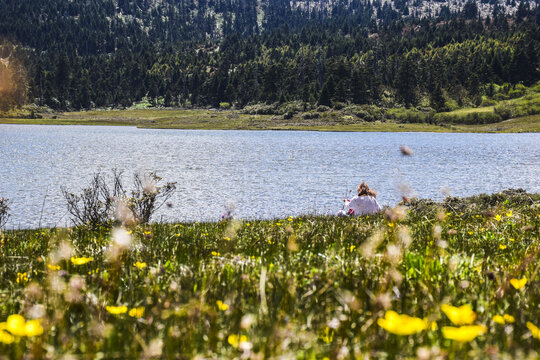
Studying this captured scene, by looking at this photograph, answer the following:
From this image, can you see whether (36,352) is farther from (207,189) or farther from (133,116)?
(133,116)

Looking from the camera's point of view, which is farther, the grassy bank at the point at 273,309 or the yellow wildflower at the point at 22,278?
the yellow wildflower at the point at 22,278

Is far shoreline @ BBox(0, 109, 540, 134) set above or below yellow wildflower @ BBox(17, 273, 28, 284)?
below

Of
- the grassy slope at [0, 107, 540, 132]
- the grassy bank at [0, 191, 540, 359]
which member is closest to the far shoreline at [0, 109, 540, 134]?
the grassy slope at [0, 107, 540, 132]

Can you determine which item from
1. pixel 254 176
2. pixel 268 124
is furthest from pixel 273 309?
pixel 268 124

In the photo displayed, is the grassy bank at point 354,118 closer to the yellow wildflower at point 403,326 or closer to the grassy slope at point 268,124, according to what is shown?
the grassy slope at point 268,124

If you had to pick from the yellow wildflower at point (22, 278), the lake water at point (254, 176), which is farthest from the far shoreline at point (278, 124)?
the yellow wildflower at point (22, 278)

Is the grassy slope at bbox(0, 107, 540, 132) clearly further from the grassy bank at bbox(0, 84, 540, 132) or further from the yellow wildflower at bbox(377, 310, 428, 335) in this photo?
the yellow wildflower at bbox(377, 310, 428, 335)

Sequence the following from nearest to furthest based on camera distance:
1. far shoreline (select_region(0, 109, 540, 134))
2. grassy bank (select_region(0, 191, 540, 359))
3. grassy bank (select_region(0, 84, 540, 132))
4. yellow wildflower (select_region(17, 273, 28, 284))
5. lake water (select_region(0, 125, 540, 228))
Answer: grassy bank (select_region(0, 191, 540, 359))
yellow wildflower (select_region(17, 273, 28, 284))
lake water (select_region(0, 125, 540, 228))
far shoreline (select_region(0, 109, 540, 134))
grassy bank (select_region(0, 84, 540, 132))

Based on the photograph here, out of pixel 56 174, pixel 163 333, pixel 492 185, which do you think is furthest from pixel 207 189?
pixel 163 333

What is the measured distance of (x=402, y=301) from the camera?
274 cm

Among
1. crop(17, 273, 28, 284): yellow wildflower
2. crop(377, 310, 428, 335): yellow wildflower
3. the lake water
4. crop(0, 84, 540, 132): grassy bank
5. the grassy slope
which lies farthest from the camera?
crop(0, 84, 540, 132): grassy bank

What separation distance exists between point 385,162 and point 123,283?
4397 centimetres

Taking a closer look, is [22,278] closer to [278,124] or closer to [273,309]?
[273,309]

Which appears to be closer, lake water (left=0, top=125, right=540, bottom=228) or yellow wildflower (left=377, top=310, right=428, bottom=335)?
yellow wildflower (left=377, top=310, right=428, bottom=335)
